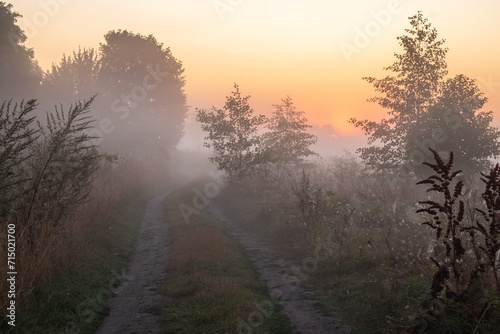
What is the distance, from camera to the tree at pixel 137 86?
137ft

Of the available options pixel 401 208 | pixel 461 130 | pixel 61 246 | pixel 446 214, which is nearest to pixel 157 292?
pixel 61 246

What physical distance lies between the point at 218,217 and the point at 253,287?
30.5 ft

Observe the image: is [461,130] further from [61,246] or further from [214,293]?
[61,246]

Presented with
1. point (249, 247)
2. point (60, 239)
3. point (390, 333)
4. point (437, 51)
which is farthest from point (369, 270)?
point (437, 51)

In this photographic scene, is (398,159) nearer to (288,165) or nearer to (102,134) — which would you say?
(288,165)

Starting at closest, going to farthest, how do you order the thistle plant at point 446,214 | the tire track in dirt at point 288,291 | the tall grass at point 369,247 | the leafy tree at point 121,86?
1. the thistle plant at point 446,214
2. the tall grass at point 369,247
3. the tire track in dirt at point 288,291
4. the leafy tree at point 121,86

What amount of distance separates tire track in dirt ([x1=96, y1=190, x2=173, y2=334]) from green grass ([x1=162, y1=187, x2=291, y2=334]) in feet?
0.87

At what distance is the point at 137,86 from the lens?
141 ft

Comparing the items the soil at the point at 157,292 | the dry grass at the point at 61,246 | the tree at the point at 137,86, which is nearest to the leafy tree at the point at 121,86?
the tree at the point at 137,86

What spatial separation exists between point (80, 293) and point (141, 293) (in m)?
1.23

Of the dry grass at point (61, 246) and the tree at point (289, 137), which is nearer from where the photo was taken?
the dry grass at point (61, 246)

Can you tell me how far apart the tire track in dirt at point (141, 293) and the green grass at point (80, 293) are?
22cm

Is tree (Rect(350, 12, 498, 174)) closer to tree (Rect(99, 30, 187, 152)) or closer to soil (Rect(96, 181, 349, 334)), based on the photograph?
soil (Rect(96, 181, 349, 334))

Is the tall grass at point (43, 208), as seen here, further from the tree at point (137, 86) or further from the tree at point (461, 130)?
the tree at point (137, 86)
